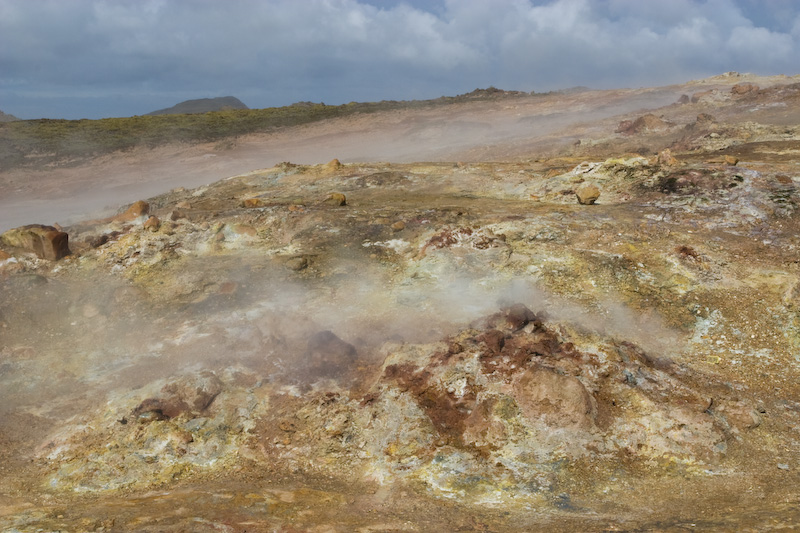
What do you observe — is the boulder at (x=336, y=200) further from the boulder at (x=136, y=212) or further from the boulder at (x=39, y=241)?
the boulder at (x=39, y=241)

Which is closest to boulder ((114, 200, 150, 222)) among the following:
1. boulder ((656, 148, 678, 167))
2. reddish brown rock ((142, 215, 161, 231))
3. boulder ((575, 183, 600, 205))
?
reddish brown rock ((142, 215, 161, 231))

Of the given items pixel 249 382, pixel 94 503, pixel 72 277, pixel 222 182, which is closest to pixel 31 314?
pixel 72 277

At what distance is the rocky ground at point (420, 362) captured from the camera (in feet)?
19.7

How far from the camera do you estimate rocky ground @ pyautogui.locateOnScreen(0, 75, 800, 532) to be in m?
6.02

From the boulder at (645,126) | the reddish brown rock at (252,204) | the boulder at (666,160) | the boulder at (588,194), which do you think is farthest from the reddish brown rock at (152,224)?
the boulder at (645,126)

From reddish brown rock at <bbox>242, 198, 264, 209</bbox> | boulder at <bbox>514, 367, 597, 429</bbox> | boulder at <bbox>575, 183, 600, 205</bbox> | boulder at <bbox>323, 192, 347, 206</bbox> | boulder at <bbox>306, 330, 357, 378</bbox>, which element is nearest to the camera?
boulder at <bbox>514, 367, 597, 429</bbox>

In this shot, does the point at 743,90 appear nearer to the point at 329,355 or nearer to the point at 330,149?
the point at 330,149

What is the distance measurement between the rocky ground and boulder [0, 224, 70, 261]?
0.04 meters

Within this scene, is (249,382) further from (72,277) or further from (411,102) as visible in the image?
(411,102)

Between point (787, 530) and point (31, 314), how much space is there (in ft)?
33.8

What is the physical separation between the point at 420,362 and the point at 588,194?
21.0ft

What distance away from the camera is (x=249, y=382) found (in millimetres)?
7961

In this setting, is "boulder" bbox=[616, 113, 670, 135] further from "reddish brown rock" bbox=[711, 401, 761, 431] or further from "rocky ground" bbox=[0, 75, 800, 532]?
"reddish brown rock" bbox=[711, 401, 761, 431]

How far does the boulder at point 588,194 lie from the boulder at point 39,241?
996 cm
